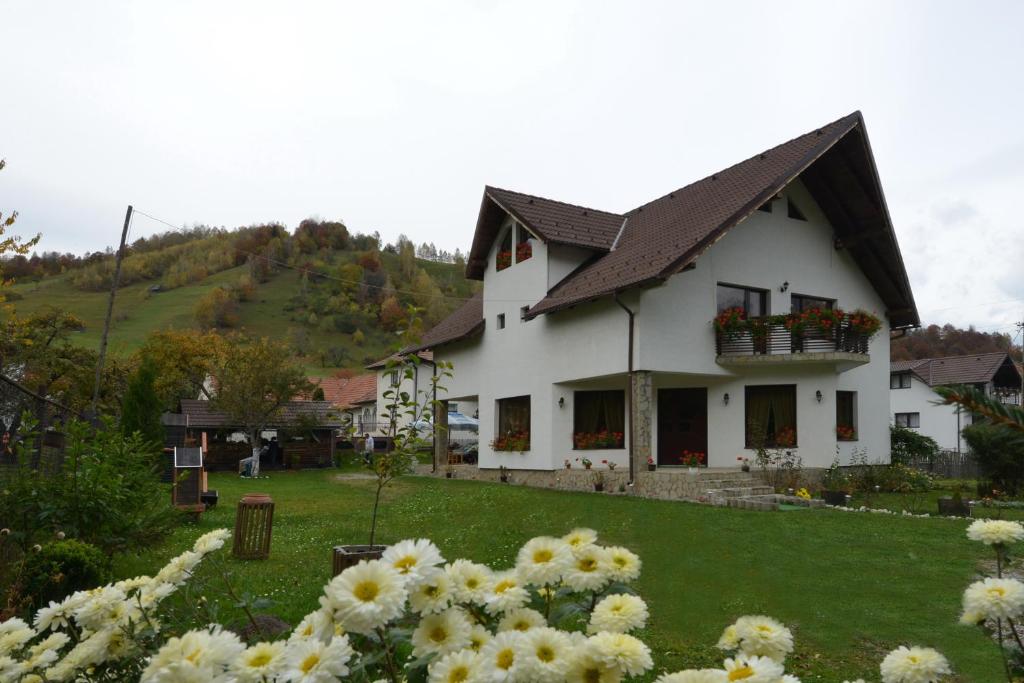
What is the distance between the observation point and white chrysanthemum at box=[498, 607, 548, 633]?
1837mm

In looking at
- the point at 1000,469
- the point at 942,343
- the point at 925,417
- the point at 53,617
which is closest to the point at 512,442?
the point at 1000,469

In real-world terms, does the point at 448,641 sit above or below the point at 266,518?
above

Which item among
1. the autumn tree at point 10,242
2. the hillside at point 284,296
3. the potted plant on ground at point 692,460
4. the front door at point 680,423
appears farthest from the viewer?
the hillside at point 284,296

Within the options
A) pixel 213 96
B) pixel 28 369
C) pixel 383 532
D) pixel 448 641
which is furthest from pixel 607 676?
Answer: pixel 28 369

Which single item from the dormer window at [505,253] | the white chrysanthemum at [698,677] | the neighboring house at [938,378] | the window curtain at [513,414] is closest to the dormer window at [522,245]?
the dormer window at [505,253]

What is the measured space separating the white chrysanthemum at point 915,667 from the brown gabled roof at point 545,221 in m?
19.5

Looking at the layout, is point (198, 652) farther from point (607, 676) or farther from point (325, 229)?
point (325, 229)

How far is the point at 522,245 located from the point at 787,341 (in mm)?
8375

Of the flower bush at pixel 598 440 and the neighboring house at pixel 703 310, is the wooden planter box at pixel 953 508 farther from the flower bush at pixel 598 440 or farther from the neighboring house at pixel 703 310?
the flower bush at pixel 598 440

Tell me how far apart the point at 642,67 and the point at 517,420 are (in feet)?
38.6

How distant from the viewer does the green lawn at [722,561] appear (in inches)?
293

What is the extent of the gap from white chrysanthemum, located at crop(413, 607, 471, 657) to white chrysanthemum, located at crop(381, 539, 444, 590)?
0.14 metres

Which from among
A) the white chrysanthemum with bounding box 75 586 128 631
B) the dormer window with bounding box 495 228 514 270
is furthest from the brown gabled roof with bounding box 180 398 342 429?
the white chrysanthemum with bounding box 75 586 128 631

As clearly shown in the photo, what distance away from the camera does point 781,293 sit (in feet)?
68.4
